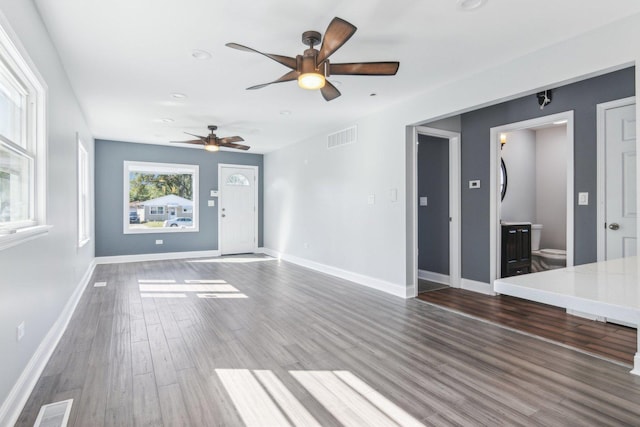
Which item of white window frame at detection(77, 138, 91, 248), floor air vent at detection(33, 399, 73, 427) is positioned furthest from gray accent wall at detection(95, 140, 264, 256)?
floor air vent at detection(33, 399, 73, 427)

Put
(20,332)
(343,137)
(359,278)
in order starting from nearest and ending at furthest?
(20,332) < (359,278) < (343,137)

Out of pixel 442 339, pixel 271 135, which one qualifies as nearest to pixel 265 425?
pixel 442 339

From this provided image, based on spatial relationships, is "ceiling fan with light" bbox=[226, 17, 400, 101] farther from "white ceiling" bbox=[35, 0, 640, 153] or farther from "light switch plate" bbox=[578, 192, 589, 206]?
"light switch plate" bbox=[578, 192, 589, 206]

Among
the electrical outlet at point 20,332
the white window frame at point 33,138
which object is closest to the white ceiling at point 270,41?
the white window frame at point 33,138

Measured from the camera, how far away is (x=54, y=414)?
1.92 metres

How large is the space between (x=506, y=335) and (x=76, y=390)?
3402 millimetres

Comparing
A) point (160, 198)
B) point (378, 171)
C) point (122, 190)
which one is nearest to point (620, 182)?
point (378, 171)

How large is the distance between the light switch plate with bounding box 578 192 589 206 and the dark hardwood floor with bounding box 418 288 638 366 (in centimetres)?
122

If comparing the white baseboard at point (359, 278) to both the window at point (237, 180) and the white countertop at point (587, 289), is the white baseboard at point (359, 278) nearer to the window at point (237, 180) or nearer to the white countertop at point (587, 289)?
the window at point (237, 180)

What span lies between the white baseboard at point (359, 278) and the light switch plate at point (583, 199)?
210 centimetres

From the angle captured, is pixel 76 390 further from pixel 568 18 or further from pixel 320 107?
pixel 568 18

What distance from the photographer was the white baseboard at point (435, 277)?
523 centimetres

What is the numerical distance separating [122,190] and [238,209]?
252 cm

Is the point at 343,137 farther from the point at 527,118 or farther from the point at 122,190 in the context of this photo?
the point at 122,190
